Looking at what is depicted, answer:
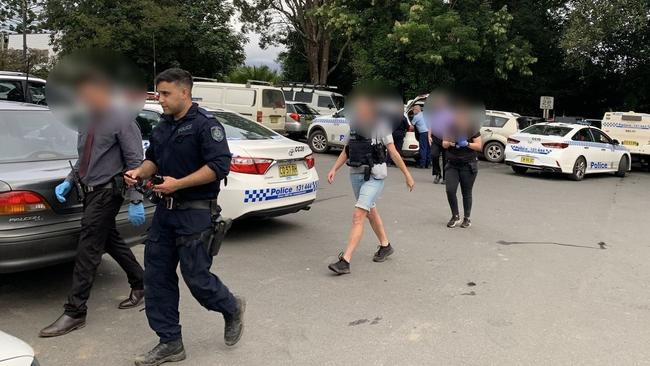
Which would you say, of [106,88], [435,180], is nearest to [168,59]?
[435,180]

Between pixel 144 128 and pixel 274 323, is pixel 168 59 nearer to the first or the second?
pixel 144 128

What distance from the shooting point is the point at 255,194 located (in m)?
6.21

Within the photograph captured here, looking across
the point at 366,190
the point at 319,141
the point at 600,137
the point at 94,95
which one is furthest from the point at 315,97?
the point at 94,95

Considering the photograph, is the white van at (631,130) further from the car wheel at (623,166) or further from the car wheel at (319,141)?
the car wheel at (319,141)

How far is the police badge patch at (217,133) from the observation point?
11.0 ft

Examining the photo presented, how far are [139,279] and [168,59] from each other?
2413 centimetres

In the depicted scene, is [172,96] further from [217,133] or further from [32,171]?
[32,171]

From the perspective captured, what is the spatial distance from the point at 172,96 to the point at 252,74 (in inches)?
978

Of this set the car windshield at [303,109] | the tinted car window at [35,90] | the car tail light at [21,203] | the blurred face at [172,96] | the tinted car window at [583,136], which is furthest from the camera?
the car windshield at [303,109]

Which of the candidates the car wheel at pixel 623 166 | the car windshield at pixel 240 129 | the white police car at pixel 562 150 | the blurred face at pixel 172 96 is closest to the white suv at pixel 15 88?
the car windshield at pixel 240 129

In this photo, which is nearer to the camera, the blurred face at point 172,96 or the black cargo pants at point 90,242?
the blurred face at point 172,96

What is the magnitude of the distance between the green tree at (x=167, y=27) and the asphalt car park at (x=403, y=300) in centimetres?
2065

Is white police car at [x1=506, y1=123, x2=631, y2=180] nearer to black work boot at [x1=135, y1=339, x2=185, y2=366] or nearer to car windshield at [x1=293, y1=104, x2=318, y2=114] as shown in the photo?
car windshield at [x1=293, y1=104, x2=318, y2=114]

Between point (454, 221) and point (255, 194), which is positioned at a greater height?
point (255, 194)
